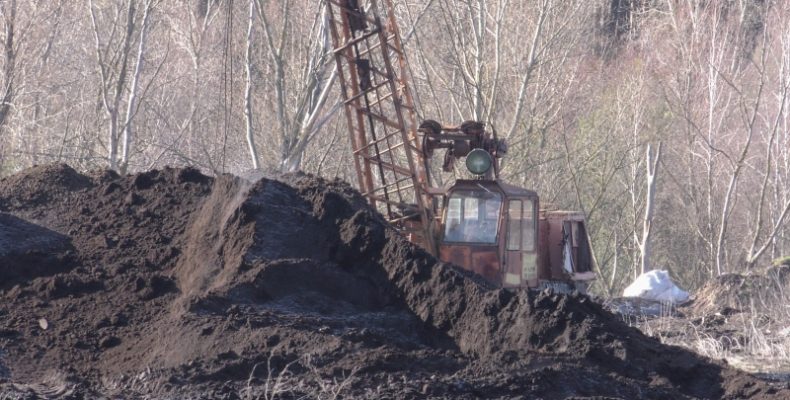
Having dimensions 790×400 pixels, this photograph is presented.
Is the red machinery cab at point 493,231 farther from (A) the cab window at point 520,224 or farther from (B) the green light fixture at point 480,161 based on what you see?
(B) the green light fixture at point 480,161

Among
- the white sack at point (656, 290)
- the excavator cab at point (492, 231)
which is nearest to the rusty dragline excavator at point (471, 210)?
the excavator cab at point (492, 231)

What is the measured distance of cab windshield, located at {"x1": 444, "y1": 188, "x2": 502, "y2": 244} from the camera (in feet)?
43.1

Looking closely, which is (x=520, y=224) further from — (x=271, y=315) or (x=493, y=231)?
(x=271, y=315)

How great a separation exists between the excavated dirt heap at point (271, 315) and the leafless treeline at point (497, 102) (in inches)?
328

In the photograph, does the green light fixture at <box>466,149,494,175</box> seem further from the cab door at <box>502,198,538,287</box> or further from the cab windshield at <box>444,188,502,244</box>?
the cab door at <box>502,198,538,287</box>

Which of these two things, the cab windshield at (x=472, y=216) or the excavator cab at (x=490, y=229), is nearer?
the excavator cab at (x=490, y=229)

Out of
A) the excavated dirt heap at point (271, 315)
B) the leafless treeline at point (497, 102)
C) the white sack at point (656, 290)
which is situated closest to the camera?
the excavated dirt heap at point (271, 315)

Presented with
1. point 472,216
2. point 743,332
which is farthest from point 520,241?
point 743,332

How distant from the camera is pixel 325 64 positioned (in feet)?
63.6

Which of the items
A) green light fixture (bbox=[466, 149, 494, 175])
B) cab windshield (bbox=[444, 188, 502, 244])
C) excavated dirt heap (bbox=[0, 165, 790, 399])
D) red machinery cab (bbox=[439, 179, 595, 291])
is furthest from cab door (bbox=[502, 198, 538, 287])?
excavated dirt heap (bbox=[0, 165, 790, 399])

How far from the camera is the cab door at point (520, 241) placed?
13.1m

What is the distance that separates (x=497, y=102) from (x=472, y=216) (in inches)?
524

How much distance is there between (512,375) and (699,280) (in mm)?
22419

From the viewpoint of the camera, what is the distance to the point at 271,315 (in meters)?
8.49
